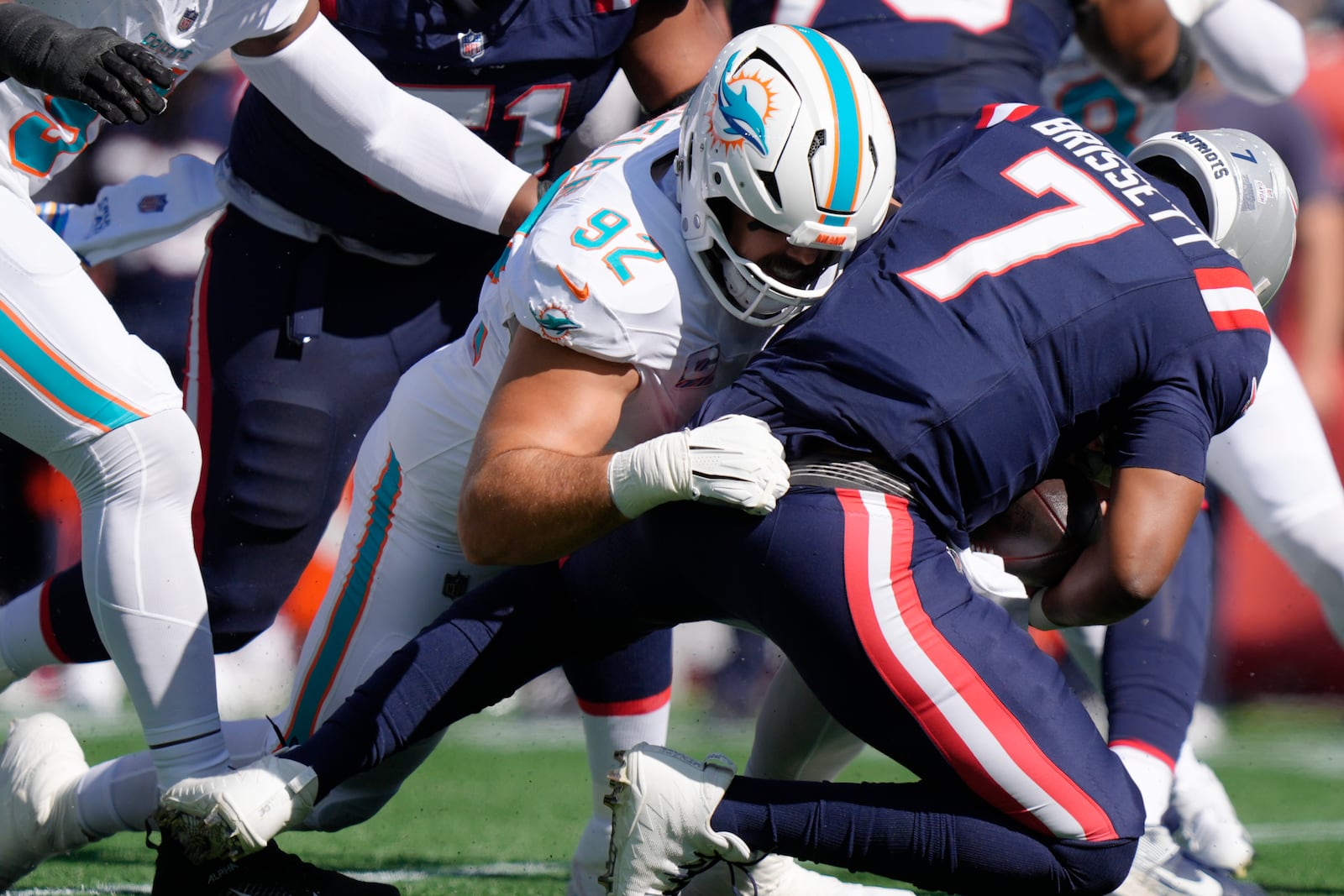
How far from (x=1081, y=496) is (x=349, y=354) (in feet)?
4.39

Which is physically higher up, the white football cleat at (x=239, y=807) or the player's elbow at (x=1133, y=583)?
the player's elbow at (x=1133, y=583)

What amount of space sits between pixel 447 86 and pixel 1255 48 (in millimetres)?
2031

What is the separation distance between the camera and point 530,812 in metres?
3.15

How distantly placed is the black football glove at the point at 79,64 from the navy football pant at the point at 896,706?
2.70 ft

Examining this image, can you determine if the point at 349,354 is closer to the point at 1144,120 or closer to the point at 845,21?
the point at 845,21

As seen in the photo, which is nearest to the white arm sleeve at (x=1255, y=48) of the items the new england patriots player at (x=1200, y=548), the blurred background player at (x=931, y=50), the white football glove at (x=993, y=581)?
the new england patriots player at (x=1200, y=548)

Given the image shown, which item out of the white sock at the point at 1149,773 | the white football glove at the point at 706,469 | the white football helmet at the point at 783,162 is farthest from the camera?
the white sock at the point at 1149,773

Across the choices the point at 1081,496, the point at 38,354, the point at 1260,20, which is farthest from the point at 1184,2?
the point at 38,354

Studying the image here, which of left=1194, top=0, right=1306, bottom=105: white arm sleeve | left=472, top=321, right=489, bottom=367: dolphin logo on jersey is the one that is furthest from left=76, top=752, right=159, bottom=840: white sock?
left=1194, top=0, right=1306, bottom=105: white arm sleeve

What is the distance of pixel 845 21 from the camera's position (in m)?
3.00

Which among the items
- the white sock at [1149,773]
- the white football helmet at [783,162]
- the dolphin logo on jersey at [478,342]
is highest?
the white football helmet at [783,162]

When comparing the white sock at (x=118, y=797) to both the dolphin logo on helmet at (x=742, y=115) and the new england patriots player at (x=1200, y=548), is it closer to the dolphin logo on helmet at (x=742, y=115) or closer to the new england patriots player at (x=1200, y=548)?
the dolphin logo on helmet at (x=742, y=115)

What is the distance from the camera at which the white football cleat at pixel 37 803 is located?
2182mm

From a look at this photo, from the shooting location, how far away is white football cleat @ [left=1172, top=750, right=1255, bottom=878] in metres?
2.72
